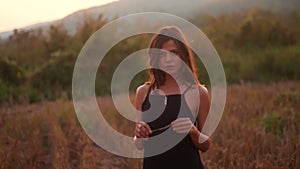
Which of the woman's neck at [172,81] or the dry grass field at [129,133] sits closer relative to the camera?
the woman's neck at [172,81]

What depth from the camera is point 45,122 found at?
5.90 m

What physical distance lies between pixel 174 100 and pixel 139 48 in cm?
1769

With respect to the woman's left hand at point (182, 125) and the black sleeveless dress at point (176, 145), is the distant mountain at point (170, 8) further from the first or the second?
the woman's left hand at point (182, 125)

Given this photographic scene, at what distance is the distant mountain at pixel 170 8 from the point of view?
2077 centimetres

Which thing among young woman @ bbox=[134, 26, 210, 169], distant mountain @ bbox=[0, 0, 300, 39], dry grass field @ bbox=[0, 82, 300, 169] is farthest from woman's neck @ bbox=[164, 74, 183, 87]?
distant mountain @ bbox=[0, 0, 300, 39]

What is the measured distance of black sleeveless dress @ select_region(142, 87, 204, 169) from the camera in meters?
2.07

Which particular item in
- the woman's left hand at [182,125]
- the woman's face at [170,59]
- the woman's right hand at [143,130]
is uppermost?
the woman's face at [170,59]

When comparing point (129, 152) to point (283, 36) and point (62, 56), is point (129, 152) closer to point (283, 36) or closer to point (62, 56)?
point (62, 56)

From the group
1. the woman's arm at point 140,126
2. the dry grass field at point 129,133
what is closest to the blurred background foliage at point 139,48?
the dry grass field at point 129,133

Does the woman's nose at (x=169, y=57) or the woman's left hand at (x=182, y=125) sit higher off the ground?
the woman's nose at (x=169, y=57)

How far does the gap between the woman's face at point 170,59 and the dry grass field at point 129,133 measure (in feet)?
4.80

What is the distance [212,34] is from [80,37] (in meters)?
6.47

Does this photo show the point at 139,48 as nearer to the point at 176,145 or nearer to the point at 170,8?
the point at 176,145

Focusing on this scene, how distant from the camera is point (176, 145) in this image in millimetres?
2094
